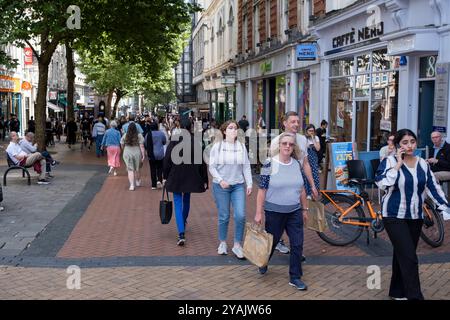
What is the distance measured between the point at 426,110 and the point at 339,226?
5.80 meters

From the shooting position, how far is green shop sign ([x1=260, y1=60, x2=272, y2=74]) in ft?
81.7

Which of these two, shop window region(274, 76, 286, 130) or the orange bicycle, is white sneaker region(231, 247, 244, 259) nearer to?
the orange bicycle

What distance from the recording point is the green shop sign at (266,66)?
24.9 metres

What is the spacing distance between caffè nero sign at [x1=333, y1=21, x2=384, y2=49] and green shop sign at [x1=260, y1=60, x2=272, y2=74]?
8.01 metres

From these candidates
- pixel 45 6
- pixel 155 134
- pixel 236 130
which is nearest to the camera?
pixel 236 130

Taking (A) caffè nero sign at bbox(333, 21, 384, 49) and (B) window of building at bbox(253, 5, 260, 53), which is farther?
(B) window of building at bbox(253, 5, 260, 53)

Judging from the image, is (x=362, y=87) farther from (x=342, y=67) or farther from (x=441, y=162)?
(x=441, y=162)

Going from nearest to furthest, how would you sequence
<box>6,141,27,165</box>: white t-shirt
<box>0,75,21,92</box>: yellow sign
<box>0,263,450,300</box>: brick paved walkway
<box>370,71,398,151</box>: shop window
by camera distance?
1. <box>0,263,450,300</box>: brick paved walkway
2. <box>370,71,398,151</box>: shop window
3. <box>6,141,27,165</box>: white t-shirt
4. <box>0,75,21,92</box>: yellow sign

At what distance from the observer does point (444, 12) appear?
11.1 metres

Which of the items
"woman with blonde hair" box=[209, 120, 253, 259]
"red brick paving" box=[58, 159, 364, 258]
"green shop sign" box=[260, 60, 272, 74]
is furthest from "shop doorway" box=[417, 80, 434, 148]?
"green shop sign" box=[260, 60, 272, 74]

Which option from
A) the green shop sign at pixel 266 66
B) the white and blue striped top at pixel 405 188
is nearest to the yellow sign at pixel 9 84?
the green shop sign at pixel 266 66

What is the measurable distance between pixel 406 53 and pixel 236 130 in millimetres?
6478
